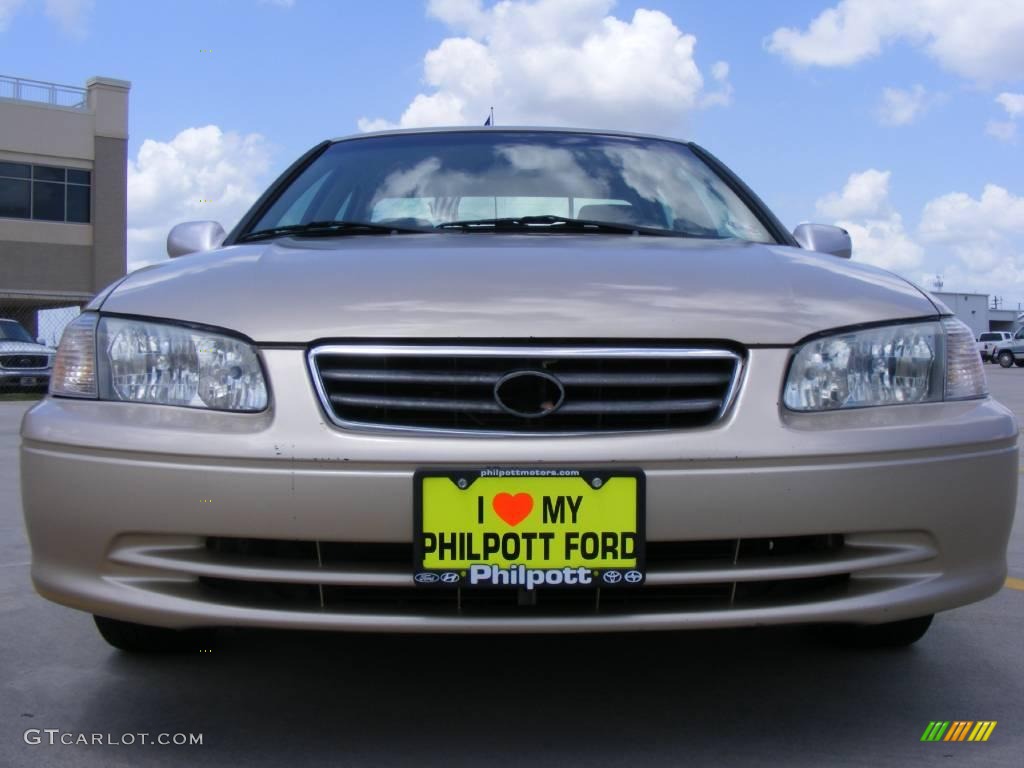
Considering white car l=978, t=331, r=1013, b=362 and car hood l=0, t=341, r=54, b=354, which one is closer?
car hood l=0, t=341, r=54, b=354

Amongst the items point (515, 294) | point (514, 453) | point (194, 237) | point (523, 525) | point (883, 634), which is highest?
point (194, 237)

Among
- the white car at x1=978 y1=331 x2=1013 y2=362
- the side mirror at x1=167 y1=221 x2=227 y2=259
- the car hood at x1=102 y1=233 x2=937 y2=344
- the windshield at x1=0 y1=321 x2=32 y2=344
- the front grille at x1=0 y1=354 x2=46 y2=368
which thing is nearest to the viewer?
the car hood at x1=102 y1=233 x2=937 y2=344

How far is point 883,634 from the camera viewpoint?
284 cm

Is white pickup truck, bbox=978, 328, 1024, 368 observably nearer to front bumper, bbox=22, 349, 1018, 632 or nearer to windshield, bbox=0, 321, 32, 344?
windshield, bbox=0, 321, 32, 344

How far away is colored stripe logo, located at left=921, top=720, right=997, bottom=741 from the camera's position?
226 cm

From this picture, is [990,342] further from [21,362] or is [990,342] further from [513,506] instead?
[513,506]

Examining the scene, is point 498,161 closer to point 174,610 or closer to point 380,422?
point 380,422

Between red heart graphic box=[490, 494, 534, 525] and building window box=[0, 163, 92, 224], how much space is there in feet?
106

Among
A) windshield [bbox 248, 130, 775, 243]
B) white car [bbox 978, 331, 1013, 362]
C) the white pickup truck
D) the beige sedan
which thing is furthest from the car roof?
white car [bbox 978, 331, 1013, 362]

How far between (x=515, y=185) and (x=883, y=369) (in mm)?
1360

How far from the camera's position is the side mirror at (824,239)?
10.6 feet

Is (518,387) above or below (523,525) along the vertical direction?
above

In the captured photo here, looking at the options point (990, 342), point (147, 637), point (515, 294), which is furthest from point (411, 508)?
point (990, 342)

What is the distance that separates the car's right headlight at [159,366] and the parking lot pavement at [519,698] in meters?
0.70
